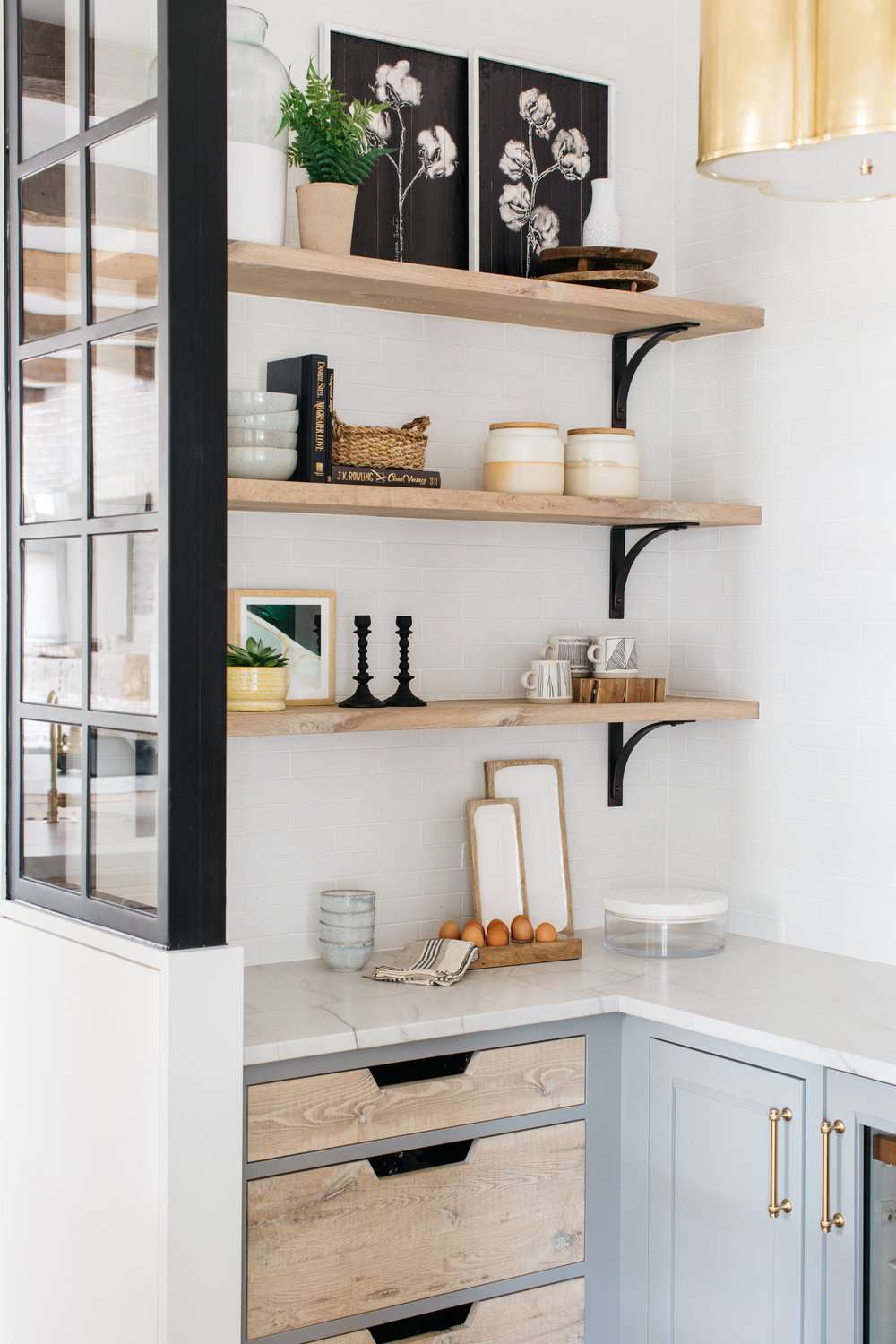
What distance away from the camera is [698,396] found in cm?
332

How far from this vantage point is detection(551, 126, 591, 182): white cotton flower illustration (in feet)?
10.4

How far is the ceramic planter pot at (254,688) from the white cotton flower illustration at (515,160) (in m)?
1.25

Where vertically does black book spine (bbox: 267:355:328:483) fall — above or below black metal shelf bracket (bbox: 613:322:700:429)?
below

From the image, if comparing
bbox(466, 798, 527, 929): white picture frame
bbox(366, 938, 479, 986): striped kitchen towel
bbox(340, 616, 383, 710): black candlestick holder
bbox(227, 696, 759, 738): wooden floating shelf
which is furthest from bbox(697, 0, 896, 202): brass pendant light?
bbox(466, 798, 527, 929): white picture frame

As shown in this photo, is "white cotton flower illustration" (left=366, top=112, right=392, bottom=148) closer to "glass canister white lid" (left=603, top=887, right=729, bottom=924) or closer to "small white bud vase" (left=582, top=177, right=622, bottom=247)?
"small white bud vase" (left=582, top=177, right=622, bottom=247)

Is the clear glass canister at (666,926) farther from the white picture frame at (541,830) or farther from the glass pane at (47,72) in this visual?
the glass pane at (47,72)

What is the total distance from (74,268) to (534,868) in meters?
1.54

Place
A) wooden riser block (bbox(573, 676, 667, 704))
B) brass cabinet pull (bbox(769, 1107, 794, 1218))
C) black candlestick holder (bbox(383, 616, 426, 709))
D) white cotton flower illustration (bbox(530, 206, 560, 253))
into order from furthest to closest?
white cotton flower illustration (bbox(530, 206, 560, 253)) < wooden riser block (bbox(573, 676, 667, 704)) < black candlestick holder (bbox(383, 616, 426, 709)) < brass cabinet pull (bbox(769, 1107, 794, 1218))

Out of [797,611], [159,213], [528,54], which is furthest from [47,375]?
[797,611]

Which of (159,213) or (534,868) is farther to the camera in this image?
(534,868)

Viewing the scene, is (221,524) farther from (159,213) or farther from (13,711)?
(13,711)

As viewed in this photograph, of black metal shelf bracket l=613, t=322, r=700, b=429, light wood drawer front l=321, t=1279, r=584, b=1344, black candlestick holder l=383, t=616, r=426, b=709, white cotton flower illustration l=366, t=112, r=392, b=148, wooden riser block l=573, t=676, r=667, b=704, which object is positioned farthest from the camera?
black metal shelf bracket l=613, t=322, r=700, b=429

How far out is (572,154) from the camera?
320cm

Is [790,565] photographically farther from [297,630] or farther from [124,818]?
[124,818]
